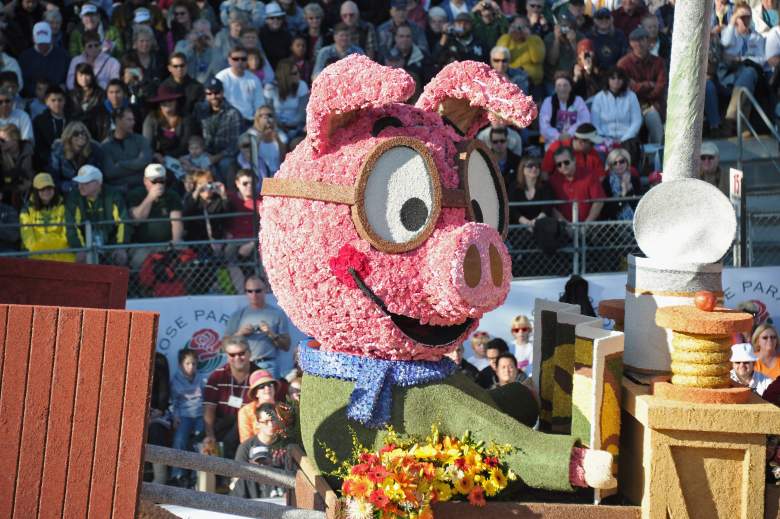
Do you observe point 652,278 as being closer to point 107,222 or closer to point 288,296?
point 288,296

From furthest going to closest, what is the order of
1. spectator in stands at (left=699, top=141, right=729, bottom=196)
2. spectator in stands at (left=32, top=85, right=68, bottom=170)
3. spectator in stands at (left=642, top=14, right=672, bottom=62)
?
spectator in stands at (left=642, top=14, right=672, bottom=62), spectator in stands at (left=32, top=85, right=68, bottom=170), spectator in stands at (left=699, top=141, right=729, bottom=196)

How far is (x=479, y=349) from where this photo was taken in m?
8.69

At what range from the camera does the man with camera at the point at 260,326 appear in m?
8.62

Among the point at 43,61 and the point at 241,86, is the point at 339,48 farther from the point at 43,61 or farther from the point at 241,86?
the point at 43,61

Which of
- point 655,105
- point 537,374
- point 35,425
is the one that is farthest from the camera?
point 655,105

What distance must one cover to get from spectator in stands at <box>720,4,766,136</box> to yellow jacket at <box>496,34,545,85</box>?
184cm

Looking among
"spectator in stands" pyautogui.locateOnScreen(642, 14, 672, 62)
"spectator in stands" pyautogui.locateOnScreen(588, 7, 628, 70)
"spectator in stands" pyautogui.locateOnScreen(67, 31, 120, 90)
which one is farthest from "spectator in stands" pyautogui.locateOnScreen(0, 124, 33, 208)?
"spectator in stands" pyautogui.locateOnScreen(642, 14, 672, 62)

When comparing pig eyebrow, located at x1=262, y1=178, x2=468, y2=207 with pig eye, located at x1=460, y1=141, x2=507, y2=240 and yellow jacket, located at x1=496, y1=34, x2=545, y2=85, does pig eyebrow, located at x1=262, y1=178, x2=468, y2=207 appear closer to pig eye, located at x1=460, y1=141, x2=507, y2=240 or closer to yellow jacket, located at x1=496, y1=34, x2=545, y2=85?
pig eye, located at x1=460, y1=141, x2=507, y2=240

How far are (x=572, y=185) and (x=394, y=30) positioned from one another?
2563 millimetres

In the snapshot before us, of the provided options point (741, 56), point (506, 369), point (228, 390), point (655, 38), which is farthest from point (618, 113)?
point (228, 390)

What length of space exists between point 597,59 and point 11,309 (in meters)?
7.96

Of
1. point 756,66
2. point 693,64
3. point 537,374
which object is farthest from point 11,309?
point 756,66

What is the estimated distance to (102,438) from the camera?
13.9 ft

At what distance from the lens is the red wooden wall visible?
4.22m
